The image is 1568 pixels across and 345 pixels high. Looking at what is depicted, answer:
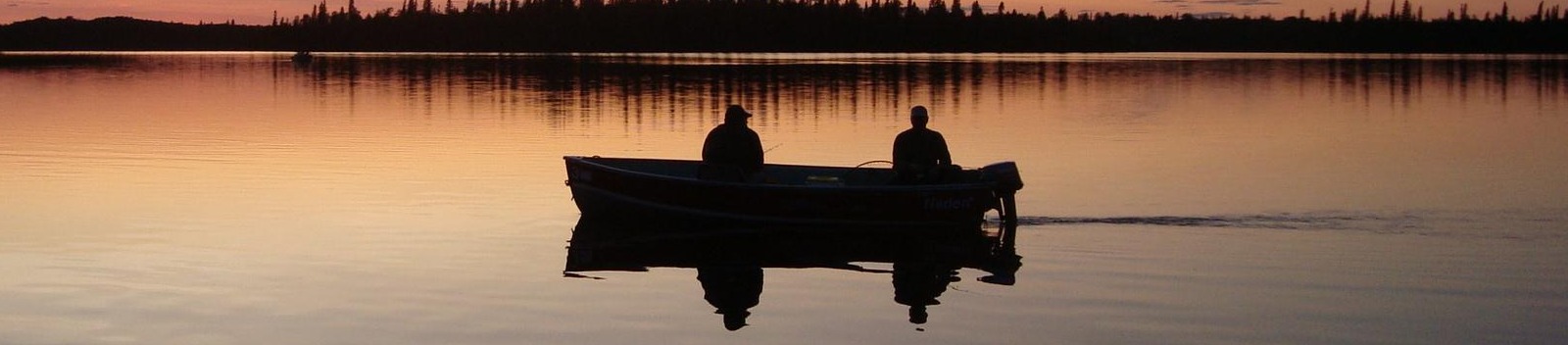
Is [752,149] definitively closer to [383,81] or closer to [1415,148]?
[1415,148]

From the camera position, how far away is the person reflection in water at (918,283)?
1603 centimetres

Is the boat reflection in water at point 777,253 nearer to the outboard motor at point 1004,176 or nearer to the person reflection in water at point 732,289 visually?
the person reflection in water at point 732,289

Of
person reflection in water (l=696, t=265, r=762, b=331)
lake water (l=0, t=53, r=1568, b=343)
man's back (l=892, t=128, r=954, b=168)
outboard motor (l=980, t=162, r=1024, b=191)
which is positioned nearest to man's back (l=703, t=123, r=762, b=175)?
man's back (l=892, t=128, r=954, b=168)

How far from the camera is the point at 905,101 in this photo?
64625 mm

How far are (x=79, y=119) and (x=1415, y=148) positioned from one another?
1265 inches

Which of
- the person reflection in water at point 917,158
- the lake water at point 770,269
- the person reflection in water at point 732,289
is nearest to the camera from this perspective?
the lake water at point 770,269

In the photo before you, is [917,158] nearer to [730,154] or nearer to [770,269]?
[730,154]

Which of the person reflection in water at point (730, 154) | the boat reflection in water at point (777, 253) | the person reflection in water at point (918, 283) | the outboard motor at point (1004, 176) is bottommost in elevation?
the person reflection in water at point (918, 283)

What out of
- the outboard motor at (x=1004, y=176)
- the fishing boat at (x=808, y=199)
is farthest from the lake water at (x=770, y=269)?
the fishing boat at (x=808, y=199)

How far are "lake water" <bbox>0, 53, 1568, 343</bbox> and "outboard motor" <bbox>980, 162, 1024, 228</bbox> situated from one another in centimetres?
24

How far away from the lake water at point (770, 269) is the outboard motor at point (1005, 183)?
24 cm

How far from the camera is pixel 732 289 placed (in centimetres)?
1717

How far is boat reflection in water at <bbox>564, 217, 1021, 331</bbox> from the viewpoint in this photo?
17.4 meters

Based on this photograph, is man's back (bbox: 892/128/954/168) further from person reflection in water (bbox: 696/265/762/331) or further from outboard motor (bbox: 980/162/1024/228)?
person reflection in water (bbox: 696/265/762/331)
